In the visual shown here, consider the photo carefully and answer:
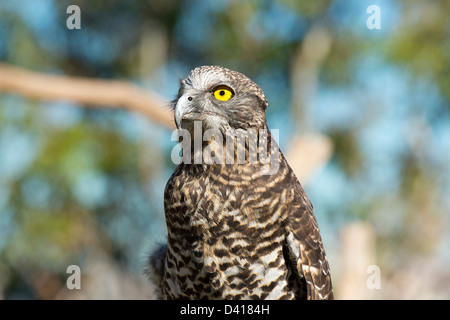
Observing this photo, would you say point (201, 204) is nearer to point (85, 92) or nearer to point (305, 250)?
point (305, 250)

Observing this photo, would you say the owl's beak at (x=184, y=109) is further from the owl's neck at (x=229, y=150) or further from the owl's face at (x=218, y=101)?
the owl's neck at (x=229, y=150)

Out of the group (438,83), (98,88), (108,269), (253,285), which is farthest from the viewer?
(438,83)

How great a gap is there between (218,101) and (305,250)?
1.10 metres

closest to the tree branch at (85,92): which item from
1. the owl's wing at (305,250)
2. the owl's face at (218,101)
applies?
the owl's face at (218,101)

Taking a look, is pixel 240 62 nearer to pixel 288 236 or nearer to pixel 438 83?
pixel 438 83

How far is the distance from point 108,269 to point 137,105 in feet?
14.7

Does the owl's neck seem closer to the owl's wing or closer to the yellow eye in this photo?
the yellow eye

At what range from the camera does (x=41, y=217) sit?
1409 centimetres

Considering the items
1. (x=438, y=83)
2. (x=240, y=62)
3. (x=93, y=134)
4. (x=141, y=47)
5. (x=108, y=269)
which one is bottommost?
(x=108, y=269)

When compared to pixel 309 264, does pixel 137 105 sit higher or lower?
higher

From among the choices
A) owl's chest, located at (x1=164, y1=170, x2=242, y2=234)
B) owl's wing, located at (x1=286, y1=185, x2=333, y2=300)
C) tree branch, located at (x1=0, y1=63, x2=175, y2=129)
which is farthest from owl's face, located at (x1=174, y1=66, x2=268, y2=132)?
tree branch, located at (x1=0, y1=63, x2=175, y2=129)

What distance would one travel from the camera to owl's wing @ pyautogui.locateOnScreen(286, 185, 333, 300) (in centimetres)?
305

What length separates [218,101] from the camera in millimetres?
3041

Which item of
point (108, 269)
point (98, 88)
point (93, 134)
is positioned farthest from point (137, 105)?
point (93, 134)
